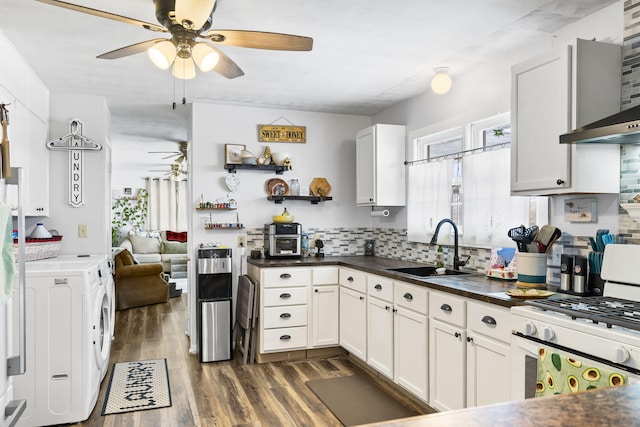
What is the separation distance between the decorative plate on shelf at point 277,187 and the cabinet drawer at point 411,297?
76.6 inches

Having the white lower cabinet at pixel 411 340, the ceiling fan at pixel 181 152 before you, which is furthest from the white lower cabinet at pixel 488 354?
the ceiling fan at pixel 181 152

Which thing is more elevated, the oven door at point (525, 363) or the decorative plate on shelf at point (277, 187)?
the decorative plate on shelf at point (277, 187)

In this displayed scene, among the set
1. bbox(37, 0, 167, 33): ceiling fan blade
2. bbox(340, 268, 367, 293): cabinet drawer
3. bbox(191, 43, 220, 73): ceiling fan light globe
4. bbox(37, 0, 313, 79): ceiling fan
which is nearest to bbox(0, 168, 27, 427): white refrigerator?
bbox(37, 0, 167, 33): ceiling fan blade

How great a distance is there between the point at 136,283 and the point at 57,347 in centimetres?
377

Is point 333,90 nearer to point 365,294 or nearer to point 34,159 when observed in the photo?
point 365,294

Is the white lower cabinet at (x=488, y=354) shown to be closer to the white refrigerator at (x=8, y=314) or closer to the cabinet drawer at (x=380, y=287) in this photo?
the cabinet drawer at (x=380, y=287)

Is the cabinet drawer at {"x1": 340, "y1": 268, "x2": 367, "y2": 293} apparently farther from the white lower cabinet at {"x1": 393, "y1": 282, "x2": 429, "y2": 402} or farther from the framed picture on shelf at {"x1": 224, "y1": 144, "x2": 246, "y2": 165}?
the framed picture on shelf at {"x1": 224, "y1": 144, "x2": 246, "y2": 165}

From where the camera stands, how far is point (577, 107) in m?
2.35

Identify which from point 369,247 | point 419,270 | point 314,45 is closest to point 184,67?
point 314,45

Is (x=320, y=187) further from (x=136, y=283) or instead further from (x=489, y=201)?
(x=136, y=283)

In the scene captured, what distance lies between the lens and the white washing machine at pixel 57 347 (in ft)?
9.48

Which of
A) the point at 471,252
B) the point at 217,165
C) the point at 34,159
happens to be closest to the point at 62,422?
the point at 34,159

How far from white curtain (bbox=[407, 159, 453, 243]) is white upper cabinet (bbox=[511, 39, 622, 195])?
1331mm

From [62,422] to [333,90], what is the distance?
127 inches
